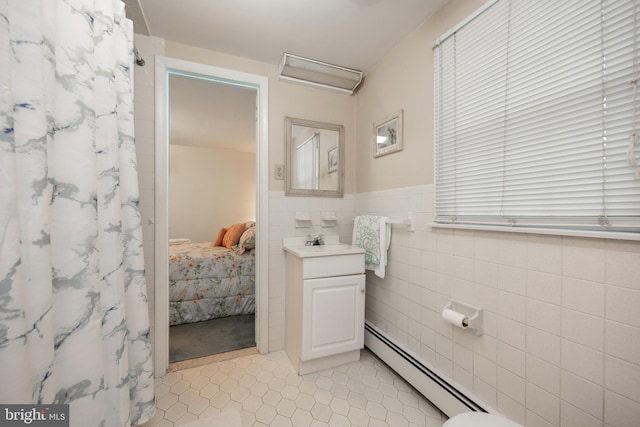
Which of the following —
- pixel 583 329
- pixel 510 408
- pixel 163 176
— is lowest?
pixel 510 408

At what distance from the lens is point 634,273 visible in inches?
30.2

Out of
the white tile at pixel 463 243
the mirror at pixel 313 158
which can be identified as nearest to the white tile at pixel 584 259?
the white tile at pixel 463 243

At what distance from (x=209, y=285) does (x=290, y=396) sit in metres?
1.51

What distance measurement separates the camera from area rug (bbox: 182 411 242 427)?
132 centimetres

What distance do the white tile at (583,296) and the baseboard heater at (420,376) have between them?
67cm

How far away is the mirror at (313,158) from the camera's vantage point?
208cm

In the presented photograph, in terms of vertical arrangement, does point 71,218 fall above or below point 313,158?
below

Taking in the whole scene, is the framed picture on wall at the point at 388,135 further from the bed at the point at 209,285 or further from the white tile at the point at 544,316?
the bed at the point at 209,285

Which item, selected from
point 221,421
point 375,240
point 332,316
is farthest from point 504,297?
point 221,421

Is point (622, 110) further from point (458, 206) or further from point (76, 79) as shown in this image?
point (76, 79)

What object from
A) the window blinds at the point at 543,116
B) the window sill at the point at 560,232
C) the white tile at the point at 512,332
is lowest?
the white tile at the point at 512,332

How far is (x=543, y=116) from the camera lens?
100cm

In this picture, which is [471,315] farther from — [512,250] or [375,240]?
[375,240]

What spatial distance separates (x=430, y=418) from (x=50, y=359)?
1699 millimetres
